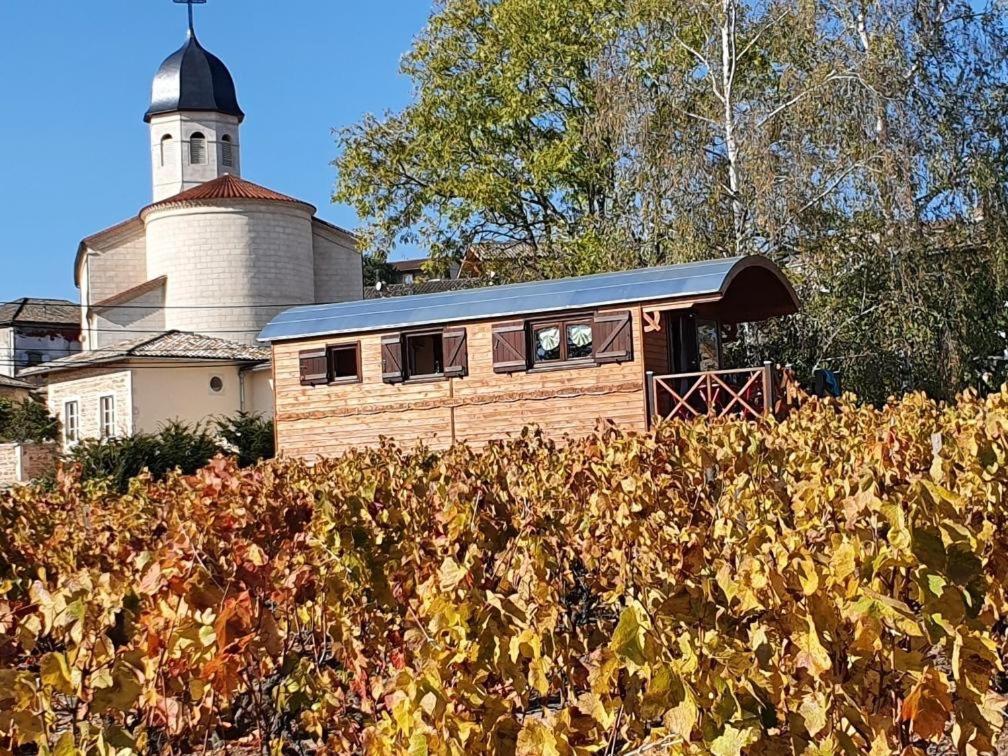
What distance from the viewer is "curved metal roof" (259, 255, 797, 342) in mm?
19250

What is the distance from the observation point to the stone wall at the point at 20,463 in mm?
31625

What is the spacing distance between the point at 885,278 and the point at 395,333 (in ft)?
33.1

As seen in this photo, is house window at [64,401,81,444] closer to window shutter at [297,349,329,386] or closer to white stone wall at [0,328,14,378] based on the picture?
window shutter at [297,349,329,386]

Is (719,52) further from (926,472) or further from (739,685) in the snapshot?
(739,685)

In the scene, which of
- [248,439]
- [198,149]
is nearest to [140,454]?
[248,439]

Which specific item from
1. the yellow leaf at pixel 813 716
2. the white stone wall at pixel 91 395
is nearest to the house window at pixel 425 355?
the white stone wall at pixel 91 395

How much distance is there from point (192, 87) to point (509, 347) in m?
32.1

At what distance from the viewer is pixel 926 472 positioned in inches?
282

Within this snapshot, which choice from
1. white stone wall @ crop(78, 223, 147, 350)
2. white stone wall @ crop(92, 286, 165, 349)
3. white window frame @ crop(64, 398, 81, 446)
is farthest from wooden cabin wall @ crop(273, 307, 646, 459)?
white stone wall @ crop(78, 223, 147, 350)

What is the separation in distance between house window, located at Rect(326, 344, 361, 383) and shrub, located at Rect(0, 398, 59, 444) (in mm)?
15726

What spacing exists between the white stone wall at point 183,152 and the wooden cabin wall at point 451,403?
26.8 metres

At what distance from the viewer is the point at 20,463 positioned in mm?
31625

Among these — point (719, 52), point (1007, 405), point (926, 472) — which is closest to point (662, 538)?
point (926, 472)

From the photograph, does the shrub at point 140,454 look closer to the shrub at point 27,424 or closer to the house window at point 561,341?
the house window at point 561,341
